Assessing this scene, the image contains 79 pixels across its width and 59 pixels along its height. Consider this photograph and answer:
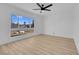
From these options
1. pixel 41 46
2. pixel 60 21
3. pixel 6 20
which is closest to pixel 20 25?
pixel 6 20

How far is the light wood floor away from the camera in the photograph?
129 cm

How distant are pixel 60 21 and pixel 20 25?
0.54 m

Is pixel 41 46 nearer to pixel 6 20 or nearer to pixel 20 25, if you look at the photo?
pixel 20 25

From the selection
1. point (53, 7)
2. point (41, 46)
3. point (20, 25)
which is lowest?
point (41, 46)

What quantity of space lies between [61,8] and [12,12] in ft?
2.02

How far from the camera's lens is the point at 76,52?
4.23ft

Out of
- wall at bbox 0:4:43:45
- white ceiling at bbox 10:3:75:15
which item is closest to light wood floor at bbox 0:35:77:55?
wall at bbox 0:4:43:45

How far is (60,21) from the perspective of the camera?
1376 millimetres

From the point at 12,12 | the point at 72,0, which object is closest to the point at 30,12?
the point at 12,12

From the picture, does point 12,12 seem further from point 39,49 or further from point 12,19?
point 39,49

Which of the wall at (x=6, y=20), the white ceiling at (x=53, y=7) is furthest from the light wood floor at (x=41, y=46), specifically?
the white ceiling at (x=53, y=7)

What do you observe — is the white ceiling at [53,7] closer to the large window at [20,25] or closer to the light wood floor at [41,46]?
the large window at [20,25]

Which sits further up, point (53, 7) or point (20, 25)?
point (53, 7)

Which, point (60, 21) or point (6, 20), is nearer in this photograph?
point (6, 20)
